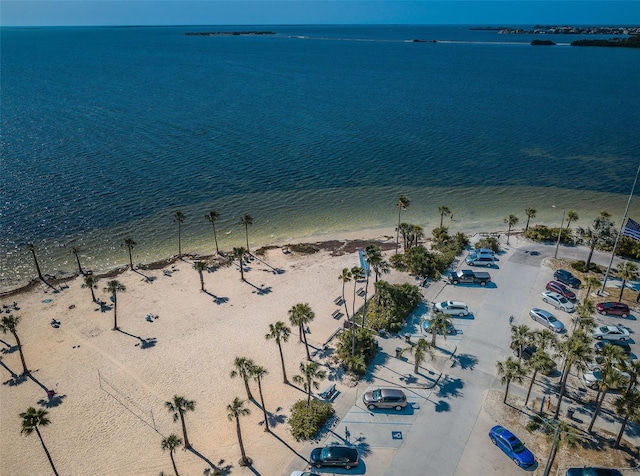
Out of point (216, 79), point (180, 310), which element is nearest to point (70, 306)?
point (180, 310)

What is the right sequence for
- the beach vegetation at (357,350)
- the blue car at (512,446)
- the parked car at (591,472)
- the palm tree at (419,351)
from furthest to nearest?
1. the beach vegetation at (357,350)
2. the palm tree at (419,351)
3. the blue car at (512,446)
4. the parked car at (591,472)

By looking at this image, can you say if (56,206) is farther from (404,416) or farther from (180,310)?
(404,416)

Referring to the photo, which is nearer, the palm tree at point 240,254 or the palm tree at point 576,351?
the palm tree at point 576,351

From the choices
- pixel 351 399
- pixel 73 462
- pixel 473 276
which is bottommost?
pixel 73 462

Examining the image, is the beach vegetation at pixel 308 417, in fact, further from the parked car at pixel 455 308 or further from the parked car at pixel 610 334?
the parked car at pixel 610 334

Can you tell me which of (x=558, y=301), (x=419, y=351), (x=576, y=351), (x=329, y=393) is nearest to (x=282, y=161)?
(x=558, y=301)

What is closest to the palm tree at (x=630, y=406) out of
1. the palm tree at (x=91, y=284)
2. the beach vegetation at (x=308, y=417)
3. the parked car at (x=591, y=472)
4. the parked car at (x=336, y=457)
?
the parked car at (x=591, y=472)

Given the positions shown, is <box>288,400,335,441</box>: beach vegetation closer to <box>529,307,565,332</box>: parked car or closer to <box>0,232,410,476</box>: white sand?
<box>0,232,410,476</box>: white sand
